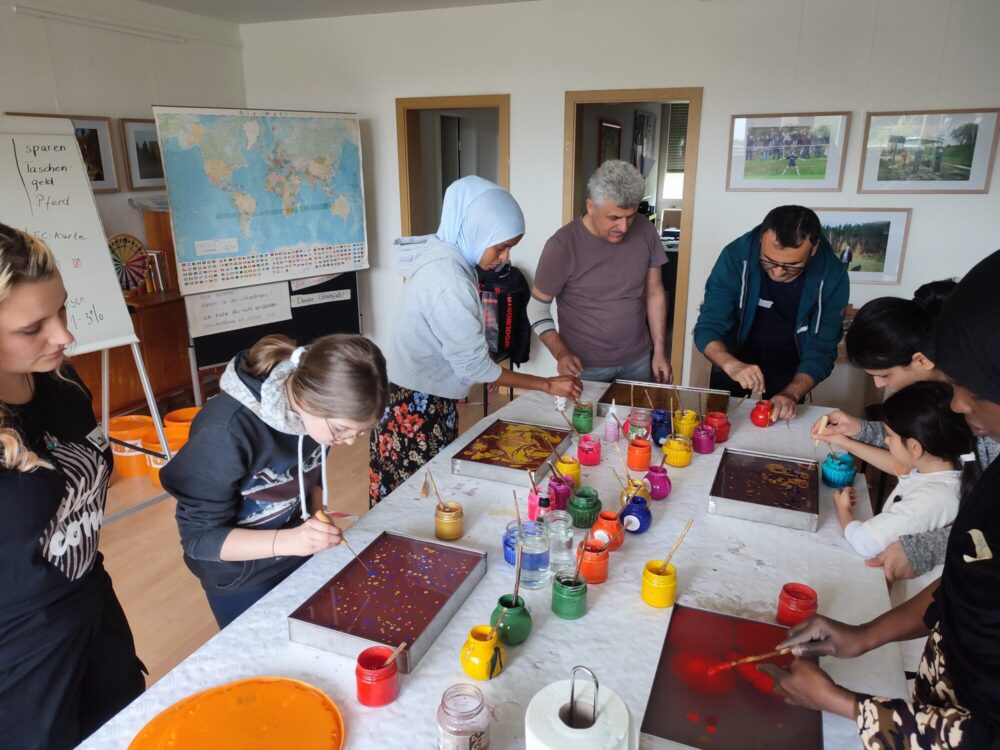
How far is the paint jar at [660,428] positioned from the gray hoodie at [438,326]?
499 mm

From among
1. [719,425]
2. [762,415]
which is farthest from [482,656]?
[762,415]

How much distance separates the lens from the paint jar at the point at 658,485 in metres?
1.66

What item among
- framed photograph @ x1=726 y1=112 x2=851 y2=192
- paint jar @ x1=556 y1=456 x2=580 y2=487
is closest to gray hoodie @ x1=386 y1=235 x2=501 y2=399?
paint jar @ x1=556 y1=456 x2=580 y2=487

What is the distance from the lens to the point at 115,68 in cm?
399

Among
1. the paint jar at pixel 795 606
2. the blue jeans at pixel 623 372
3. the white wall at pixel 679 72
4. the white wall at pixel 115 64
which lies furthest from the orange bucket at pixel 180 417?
the paint jar at pixel 795 606

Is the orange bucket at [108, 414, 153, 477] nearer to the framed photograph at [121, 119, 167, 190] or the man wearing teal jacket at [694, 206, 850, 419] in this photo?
the framed photograph at [121, 119, 167, 190]

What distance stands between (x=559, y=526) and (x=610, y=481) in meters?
0.37

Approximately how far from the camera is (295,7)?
4.21 meters

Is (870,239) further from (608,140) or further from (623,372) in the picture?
(608,140)

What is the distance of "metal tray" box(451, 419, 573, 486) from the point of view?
175 cm

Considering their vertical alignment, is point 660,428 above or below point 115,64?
below

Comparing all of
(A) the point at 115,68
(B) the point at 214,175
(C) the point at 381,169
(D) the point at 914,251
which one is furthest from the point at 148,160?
(D) the point at 914,251

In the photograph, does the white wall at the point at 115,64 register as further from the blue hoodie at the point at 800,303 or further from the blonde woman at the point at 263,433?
the blue hoodie at the point at 800,303

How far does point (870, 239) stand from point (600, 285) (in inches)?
77.9
